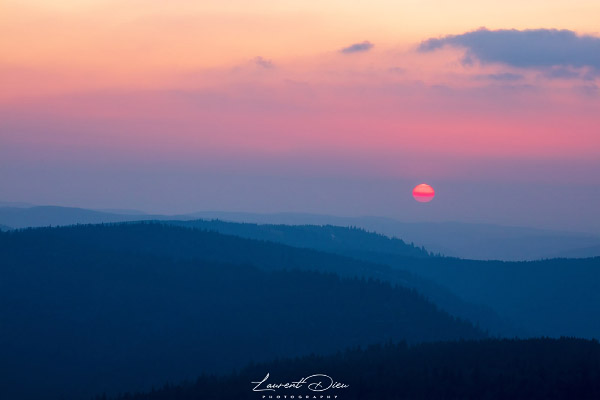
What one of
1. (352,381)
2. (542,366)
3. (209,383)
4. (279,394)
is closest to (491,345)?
(542,366)

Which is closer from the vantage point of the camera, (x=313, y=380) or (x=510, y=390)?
(x=510, y=390)

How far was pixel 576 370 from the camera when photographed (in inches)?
5891

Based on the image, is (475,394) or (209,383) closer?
(475,394)

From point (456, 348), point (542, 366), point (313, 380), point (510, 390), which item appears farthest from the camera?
point (456, 348)

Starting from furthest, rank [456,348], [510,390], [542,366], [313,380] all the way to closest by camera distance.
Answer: [456,348] → [313,380] → [542,366] → [510,390]

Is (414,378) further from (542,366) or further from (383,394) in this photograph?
(542,366)

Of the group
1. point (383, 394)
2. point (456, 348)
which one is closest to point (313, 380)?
point (383, 394)

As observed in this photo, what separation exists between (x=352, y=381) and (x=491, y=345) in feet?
113

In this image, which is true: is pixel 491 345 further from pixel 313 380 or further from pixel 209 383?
pixel 209 383

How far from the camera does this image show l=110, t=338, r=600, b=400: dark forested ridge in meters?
144

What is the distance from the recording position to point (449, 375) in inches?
5969

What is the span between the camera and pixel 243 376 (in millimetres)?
184750

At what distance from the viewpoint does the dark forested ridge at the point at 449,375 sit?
144 metres

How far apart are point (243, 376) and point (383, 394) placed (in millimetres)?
47834
